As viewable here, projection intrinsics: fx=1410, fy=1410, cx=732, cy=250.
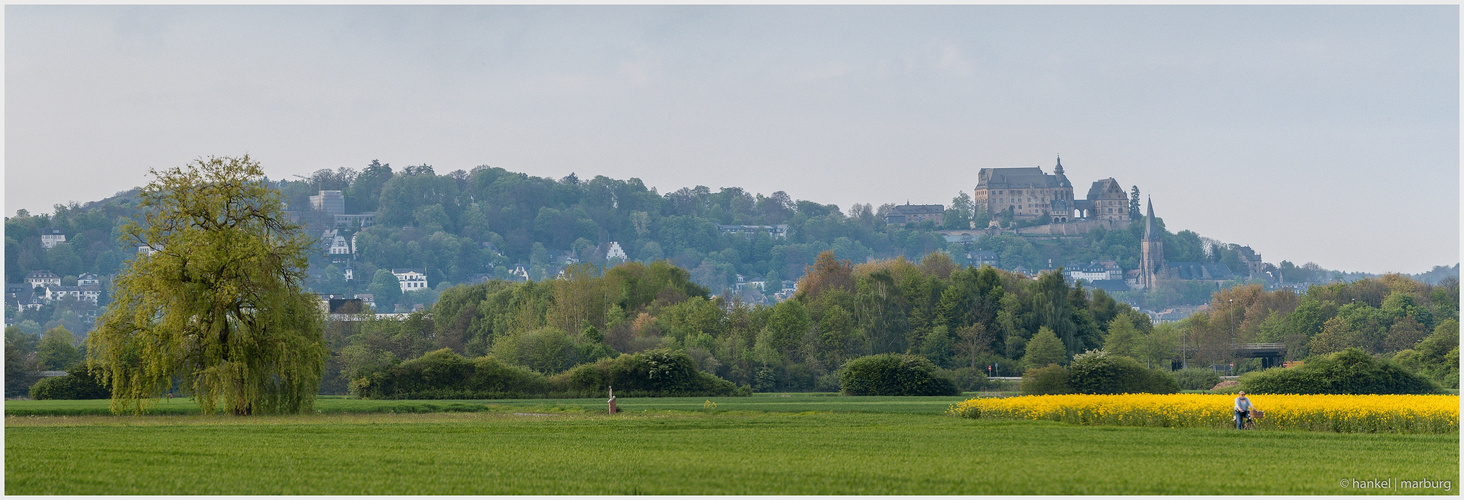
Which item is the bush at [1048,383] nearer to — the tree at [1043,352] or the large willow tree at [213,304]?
the tree at [1043,352]

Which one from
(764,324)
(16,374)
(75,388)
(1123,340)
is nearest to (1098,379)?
(764,324)

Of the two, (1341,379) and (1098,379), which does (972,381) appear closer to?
(1098,379)

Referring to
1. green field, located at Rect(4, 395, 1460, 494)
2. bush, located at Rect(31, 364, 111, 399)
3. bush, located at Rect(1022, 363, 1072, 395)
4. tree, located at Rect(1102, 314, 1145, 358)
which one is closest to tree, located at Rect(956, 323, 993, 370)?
tree, located at Rect(1102, 314, 1145, 358)

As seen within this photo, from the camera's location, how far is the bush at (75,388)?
59625 millimetres

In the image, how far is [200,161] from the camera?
138 ft

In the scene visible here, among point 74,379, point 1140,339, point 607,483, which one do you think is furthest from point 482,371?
point 1140,339

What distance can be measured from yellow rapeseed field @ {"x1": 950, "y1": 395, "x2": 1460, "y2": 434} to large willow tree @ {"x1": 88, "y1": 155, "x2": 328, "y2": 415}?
2131 centimetres

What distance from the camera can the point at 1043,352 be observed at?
89188mm

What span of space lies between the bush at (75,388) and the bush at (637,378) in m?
19.4

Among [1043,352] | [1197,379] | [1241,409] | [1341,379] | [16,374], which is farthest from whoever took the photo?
[1043,352]

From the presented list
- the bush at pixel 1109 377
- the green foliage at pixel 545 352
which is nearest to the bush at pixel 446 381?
the green foliage at pixel 545 352

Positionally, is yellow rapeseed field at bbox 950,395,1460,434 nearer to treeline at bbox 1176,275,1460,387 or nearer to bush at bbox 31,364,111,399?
bush at bbox 31,364,111,399

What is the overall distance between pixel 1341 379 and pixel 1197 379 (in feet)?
70.6

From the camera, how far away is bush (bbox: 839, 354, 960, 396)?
215 feet
